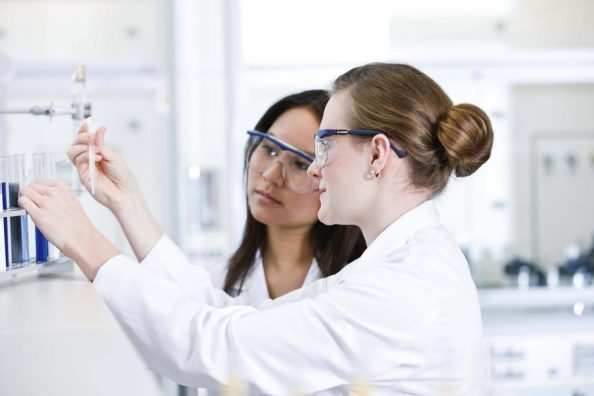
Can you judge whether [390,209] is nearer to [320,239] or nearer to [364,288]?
[364,288]

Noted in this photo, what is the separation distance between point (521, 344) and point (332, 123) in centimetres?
277

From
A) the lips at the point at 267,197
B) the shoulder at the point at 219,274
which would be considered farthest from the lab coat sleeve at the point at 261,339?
the shoulder at the point at 219,274

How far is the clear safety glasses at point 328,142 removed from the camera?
1410 mm

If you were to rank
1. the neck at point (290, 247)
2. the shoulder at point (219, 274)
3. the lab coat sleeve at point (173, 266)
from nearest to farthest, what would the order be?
1. the lab coat sleeve at point (173, 266)
2. the neck at point (290, 247)
3. the shoulder at point (219, 274)

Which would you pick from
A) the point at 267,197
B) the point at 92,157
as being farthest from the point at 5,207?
the point at 267,197

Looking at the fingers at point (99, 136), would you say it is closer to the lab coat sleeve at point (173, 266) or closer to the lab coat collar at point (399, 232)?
the lab coat sleeve at point (173, 266)

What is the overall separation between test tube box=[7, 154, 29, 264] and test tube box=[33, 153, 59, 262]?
0.04 meters

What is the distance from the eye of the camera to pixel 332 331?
126 centimetres

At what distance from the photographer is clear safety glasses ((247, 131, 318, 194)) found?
6.00ft

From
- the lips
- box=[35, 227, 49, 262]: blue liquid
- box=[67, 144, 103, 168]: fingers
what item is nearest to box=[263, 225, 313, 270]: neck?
the lips

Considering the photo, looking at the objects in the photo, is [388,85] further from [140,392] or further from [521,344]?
[521,344]

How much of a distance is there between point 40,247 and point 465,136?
0.77m

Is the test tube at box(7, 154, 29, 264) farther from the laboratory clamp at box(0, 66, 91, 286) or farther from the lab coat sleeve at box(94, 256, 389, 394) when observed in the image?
the lab coat sleeve at box(94, 256, 389, 394)

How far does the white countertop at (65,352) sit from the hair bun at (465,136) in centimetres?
64
